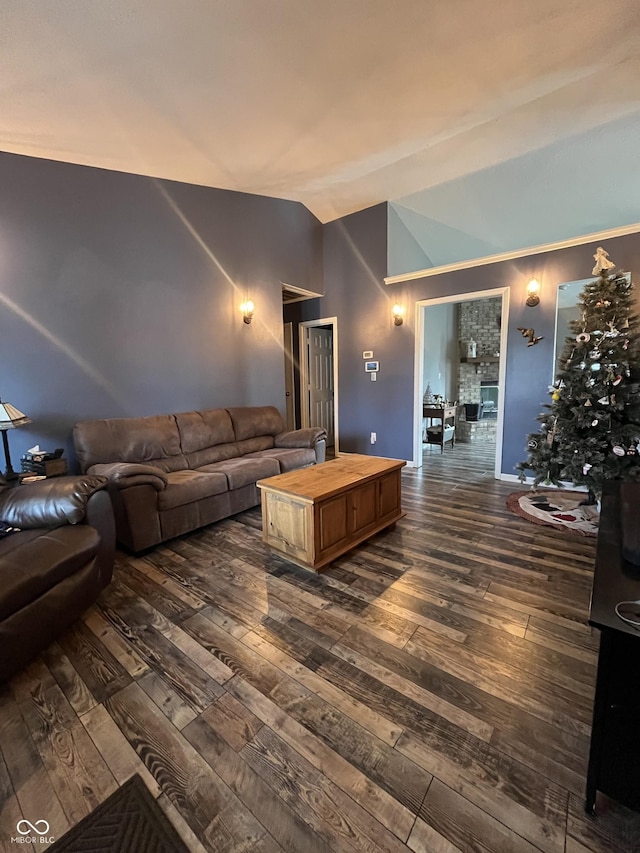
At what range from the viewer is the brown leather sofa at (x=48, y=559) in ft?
5.01

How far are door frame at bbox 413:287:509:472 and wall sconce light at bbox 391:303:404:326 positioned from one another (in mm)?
202

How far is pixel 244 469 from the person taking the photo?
11.1 feet

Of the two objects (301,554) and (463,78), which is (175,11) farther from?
(301,554)

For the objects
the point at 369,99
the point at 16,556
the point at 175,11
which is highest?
the point at 369,99

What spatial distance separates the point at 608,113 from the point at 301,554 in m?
4.27

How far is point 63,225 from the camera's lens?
3.00 meters

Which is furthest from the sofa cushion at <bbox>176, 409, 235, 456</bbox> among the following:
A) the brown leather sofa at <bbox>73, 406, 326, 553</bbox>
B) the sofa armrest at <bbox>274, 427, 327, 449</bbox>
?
the sofa armrest at <bbox>274, 427, 327, 449</bbox>

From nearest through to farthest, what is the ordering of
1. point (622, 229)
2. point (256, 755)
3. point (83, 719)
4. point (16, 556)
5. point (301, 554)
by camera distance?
point (256, 755)
point (83, 719)
point (16, 556)
point (301, 554)
point (622, 229)

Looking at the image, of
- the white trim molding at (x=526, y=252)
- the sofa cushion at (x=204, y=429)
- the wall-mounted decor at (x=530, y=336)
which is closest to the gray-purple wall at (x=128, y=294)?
the sofa cushion at (x=204, y=429)

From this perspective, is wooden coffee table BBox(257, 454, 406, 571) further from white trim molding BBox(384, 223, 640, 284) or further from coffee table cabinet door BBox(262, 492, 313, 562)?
white trim molding BBox(384, 223, 640, 284)

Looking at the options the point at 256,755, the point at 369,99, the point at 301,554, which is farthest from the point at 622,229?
the point at 256,755

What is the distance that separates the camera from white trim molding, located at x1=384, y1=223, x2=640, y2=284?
3473 millimetres

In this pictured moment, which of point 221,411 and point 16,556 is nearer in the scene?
point 16,556

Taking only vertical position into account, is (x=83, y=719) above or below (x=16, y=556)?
below
